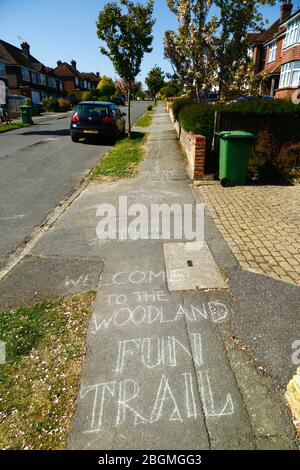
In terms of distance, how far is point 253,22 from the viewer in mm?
12695

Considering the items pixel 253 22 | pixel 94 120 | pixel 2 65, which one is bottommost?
pixel 94 120

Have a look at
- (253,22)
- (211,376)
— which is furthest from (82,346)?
(253,22)

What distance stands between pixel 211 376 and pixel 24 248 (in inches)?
143

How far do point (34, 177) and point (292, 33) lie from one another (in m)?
28.6

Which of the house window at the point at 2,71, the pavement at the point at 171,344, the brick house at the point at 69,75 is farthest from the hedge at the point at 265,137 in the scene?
the brick house at the point at 69,75

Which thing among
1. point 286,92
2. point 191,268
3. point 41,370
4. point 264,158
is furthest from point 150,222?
point 286,92

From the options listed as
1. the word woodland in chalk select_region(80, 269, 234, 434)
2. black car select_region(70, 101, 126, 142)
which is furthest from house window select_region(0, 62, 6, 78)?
the word woodland in chalk select_region(80, 269, 234, 434)

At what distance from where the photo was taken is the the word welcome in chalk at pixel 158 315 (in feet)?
10.6

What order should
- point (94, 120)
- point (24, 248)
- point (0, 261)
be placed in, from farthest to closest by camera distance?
point (94, 120), point (24, 248), point (0, 261)

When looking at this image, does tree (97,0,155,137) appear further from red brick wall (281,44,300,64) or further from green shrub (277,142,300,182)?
red brick wall (281,44,300,64)

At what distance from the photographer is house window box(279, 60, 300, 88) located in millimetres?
26688

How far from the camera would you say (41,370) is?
8.78ft

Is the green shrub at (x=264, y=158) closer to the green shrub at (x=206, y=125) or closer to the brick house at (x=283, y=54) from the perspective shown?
the green shrub at (x=206, y=125)
